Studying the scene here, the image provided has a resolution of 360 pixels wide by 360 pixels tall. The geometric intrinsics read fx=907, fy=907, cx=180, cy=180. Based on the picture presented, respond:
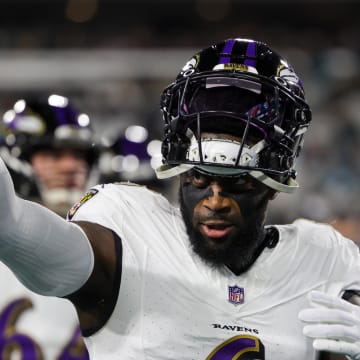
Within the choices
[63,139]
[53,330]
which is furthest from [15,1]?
[53,330]

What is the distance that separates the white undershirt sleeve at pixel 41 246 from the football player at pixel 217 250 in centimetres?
2

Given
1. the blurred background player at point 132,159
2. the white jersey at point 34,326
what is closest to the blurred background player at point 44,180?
the white jersey at point 34,326

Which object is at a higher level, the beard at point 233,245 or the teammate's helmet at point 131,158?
the beard at point 233,245

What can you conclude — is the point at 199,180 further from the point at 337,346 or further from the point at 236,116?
the point at 337,346

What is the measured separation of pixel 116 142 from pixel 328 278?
272 cm

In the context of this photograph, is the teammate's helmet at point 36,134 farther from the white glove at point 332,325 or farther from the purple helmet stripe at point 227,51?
the white glove at point 332,325

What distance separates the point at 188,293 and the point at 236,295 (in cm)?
10

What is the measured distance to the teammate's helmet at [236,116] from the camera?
71.3 inches

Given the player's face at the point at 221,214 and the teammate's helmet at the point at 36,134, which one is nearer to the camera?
the player's face at the point at 221,214

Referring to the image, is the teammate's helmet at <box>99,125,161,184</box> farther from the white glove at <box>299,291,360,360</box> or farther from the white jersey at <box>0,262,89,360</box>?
the white glove at <box>299,291,360,360</box>

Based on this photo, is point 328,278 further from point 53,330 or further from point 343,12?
point 343,12

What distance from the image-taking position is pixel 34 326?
9.75 ft

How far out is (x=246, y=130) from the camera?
1.80 m

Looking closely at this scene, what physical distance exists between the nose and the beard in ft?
0.19
